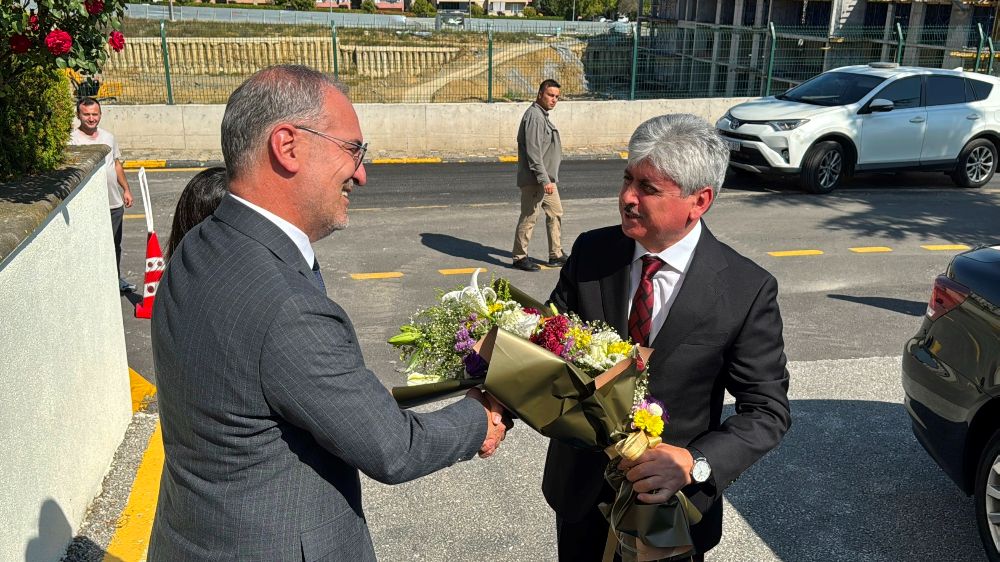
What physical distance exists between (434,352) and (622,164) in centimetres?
1385

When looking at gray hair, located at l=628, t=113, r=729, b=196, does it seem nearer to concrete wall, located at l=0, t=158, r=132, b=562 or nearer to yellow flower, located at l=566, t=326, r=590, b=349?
yellow flower, located at l=566, t=326, r=590, b=349

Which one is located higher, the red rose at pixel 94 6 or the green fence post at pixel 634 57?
the red rose at pixel 94 6

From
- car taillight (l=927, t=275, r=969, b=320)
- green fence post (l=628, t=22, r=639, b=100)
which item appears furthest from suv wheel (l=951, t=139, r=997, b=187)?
car taillight (l=927, t=275, r=969, b=320)

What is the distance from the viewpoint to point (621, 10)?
107 meters

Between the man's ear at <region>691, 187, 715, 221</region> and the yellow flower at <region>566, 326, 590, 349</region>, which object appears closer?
the yellow flower at <region>566, 326, 590, 349</region>

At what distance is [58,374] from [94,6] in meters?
1.72

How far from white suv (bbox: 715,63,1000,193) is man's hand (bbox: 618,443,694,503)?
11.1 meters

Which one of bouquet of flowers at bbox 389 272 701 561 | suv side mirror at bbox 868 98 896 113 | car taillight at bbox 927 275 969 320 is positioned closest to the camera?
bouquet of flowers at bbox 389 272 701 561

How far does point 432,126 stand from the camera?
56.2ft

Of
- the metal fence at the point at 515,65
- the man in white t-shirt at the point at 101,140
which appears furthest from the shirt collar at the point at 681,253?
the metal fence at the point at 515,65

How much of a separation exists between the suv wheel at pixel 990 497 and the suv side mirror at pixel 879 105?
10488 mm

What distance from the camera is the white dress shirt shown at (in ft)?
9.86

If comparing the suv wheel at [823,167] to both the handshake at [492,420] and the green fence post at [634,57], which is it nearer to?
the green fence post at [634,57]

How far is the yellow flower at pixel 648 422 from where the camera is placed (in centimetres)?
264
